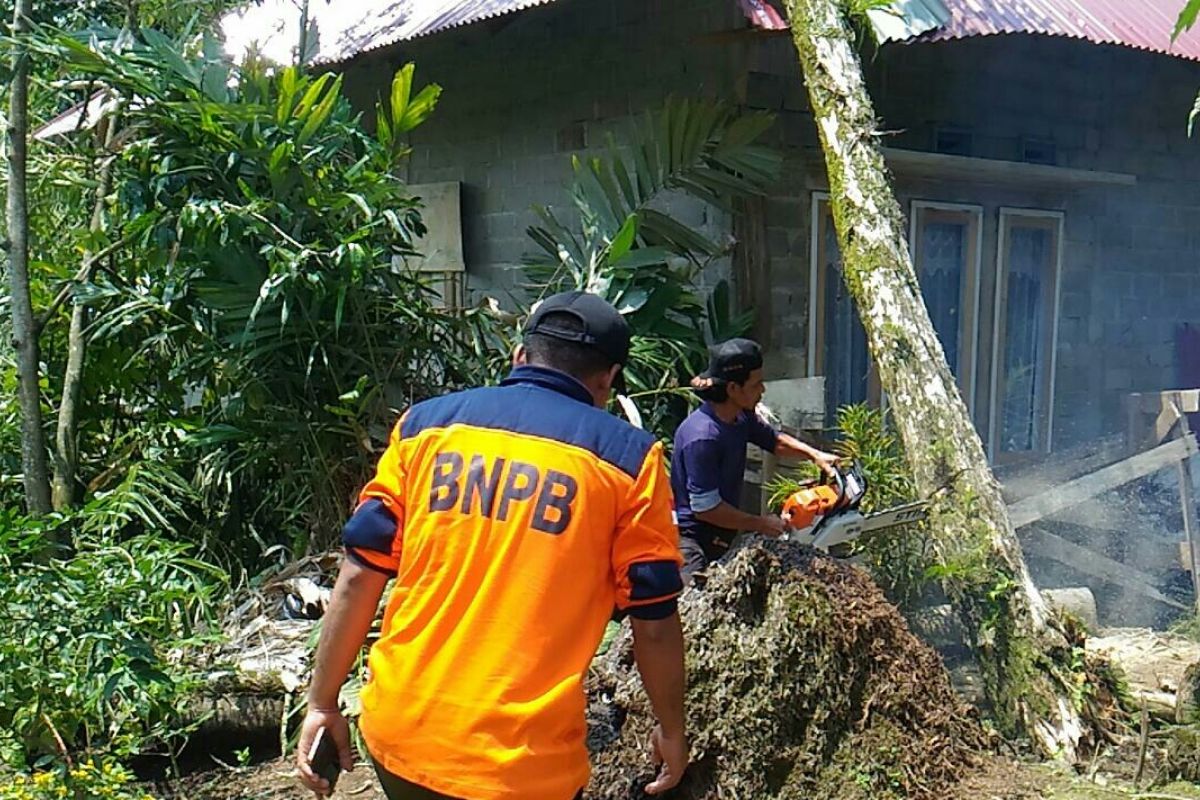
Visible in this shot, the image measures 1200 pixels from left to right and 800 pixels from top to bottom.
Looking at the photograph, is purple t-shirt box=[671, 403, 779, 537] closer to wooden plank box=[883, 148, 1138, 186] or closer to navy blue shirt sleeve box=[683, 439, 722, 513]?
navy blue shirt sleeve box=[683, 439, 722, 513]

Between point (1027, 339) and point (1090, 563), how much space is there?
1.85 meters

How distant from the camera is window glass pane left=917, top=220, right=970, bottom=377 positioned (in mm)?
6887

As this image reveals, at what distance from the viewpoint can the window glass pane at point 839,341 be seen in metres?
6.30

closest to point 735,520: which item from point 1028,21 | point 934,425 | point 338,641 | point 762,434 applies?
point 762,434

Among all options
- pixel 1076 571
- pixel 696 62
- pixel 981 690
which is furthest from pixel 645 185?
pixel 1076 571

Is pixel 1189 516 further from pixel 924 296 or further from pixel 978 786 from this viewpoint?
pixel 978 786

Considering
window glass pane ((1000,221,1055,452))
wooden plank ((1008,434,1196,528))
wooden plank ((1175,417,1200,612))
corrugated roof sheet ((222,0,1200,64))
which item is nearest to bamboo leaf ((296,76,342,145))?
corrugated roof sheet ((222,0,1200,64))

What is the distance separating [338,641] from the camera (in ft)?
7.34

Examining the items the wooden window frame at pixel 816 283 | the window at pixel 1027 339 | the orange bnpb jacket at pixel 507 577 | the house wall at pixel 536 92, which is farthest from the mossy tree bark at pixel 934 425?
the window at pixel 1027 339

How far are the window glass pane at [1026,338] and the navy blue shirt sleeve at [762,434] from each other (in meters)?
3.39

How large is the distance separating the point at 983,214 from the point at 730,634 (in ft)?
15.9

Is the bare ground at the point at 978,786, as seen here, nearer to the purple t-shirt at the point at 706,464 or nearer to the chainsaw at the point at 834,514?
the chainsaw at the point at 834,514

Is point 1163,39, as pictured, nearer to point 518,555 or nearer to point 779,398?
point 779,398

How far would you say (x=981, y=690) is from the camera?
4.41 m
